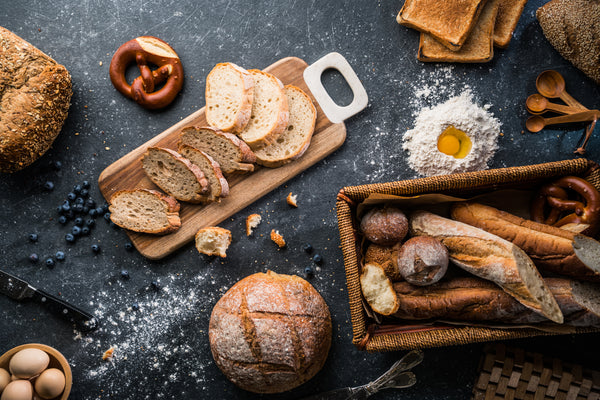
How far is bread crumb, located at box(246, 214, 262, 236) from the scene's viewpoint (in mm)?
2715

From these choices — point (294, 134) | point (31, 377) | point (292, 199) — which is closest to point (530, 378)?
point (292, 199)

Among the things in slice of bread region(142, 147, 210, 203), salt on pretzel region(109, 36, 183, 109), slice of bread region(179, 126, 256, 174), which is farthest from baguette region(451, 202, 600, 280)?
salt on pretzel region(109, 36, 183, 109)

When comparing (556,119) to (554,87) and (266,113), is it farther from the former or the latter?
(266,113)

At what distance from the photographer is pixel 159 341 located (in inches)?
107

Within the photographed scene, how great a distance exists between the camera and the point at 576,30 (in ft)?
8.42

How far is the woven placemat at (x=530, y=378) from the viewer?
2312mm

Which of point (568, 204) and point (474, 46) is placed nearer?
→ point (568, 204)

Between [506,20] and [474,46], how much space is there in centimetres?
28

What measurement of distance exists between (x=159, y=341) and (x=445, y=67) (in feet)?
9.03

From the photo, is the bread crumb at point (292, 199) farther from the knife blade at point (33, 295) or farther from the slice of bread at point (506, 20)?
the slice of bread at point (506, 20)

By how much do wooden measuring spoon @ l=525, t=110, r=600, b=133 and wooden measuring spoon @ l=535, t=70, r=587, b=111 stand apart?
0.19ft

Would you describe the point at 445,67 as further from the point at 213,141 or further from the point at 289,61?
the point at 213,141

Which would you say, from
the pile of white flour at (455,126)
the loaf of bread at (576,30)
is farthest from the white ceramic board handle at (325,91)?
the loaf of bread at (576,30)

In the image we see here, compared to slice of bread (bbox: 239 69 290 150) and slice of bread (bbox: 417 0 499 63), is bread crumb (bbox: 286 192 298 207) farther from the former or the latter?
slice of bread (bbox: 417 0 499 63)
